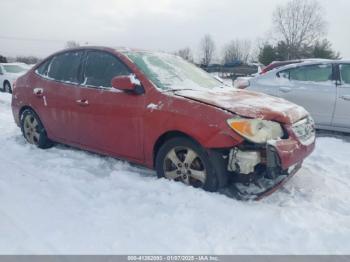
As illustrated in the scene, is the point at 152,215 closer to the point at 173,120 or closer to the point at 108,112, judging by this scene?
the point at 173,120

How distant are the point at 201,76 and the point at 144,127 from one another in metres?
1.36

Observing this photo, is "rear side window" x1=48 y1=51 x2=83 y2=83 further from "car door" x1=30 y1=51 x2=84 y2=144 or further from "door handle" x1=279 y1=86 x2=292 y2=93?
"door handle" x1=279 y1=86 x2=292 y2=93

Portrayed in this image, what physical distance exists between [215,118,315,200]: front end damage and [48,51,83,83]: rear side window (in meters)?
2.52

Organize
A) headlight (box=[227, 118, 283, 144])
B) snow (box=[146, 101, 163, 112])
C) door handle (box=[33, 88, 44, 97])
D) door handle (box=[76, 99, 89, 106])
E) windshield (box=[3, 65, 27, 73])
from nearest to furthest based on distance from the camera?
headlight (box=[227, 118, 283, 144]), snow (box=[146, 101, 163, 112]), door handle (box=[76, 99, 89, 106]), door handle (box=[33, 88, 44, 97]), windshield (box=[3, 65, 27, 73])

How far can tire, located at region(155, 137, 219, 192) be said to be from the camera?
11.4 ft

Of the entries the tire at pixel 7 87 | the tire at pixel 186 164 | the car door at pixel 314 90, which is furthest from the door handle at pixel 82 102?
the tire at pixel 7 87

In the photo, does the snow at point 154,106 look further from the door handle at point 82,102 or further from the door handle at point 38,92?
the door handle at point 38,92

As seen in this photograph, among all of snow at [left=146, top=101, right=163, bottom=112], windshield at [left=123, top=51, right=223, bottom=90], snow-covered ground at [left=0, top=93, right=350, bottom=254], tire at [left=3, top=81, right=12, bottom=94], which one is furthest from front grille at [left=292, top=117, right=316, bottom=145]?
tire at [left=3, top=81, right=12, bottom=94]

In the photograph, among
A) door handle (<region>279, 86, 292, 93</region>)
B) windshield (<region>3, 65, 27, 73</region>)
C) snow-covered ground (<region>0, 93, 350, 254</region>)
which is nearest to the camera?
snow-covered ground (<region>0, 93, 350, 254</region>)

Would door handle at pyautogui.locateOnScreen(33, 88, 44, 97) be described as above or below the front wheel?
above

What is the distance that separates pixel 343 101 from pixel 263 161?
358 cm

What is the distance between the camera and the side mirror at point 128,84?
12.8 ft

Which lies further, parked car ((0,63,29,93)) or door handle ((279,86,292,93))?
parked car ((0,63,29,93))

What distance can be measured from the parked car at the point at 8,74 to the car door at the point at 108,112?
11.8 m
